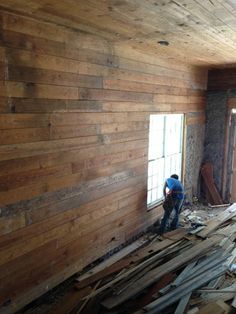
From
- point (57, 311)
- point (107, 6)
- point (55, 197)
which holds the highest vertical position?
point (107, 6)

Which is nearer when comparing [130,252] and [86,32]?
[86,32]

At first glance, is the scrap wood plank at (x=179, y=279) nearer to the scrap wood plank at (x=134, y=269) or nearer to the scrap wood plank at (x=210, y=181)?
the scrap wood plank at (x=134, y=269)

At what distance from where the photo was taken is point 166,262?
4.40 metres

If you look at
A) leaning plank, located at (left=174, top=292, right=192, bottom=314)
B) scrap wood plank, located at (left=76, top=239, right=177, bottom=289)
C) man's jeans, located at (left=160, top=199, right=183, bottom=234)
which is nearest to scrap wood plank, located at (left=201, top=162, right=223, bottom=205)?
man's jeans, located at (left=160, top=199, right=183, bottom=234)

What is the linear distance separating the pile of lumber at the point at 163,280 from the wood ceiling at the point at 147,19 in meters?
3.08

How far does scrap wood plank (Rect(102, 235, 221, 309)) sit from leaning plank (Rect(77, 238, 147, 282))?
65 cm

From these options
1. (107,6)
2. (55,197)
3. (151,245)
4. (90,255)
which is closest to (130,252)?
(151,245)

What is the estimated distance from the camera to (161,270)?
4.14m

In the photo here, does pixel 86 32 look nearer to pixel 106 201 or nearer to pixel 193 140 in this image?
pixel 106 201

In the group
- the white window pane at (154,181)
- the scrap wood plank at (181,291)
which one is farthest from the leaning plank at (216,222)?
the white window pane at (154,181)

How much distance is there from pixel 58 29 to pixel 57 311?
10.7 feet

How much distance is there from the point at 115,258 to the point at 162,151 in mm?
2460

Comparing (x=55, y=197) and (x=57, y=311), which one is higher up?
(x=55, y=197)

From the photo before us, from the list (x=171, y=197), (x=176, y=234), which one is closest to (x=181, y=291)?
(x=176, y=234)
